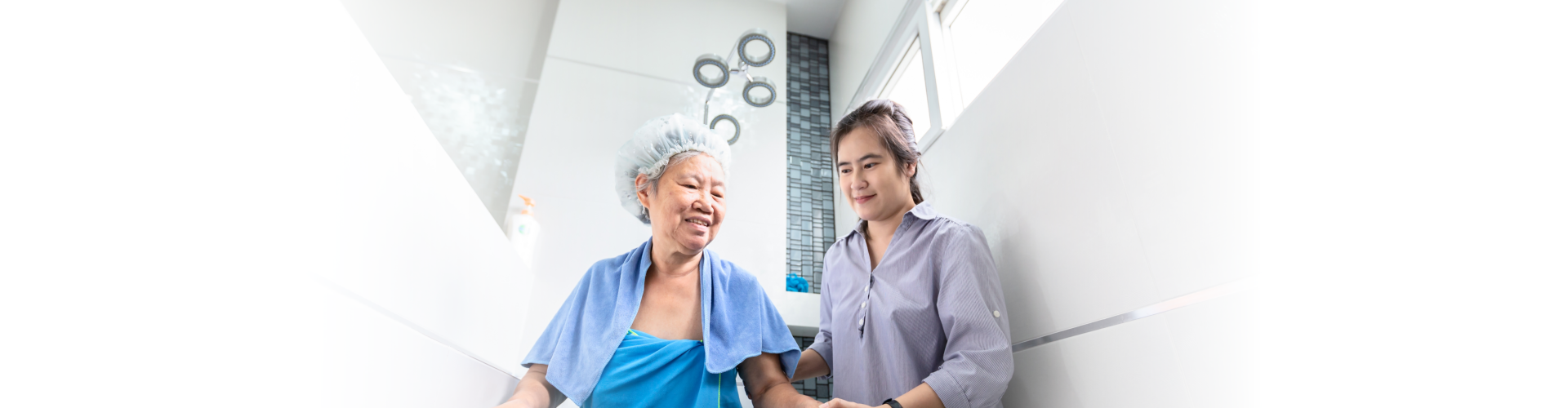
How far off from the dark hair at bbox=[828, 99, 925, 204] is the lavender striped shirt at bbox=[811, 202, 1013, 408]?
12 cm

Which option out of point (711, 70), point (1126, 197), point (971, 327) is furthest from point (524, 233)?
point (1126, 197)

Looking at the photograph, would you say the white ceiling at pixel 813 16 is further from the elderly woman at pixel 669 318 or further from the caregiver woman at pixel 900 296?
the elderly woman at pixel 669 318

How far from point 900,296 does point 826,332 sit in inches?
13.3

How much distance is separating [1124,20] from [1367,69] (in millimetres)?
386

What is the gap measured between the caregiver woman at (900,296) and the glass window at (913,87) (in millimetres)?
547

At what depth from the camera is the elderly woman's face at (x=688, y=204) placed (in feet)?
3.82

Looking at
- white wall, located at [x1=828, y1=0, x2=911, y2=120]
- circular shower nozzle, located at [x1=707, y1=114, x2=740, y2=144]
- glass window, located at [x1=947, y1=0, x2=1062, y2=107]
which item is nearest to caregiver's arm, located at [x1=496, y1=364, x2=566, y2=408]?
glass window, located at [x1=947, y1=0, x2=1062, y2=107]

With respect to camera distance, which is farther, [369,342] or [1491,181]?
[369,342]

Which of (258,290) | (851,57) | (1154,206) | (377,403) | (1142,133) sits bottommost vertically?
(377,403)

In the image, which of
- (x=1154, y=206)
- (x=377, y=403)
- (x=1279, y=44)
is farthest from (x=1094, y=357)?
(x=377, y=403)

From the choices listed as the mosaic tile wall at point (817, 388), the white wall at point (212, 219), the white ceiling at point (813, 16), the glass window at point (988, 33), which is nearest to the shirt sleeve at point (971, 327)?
the glass window at point (988, 33)

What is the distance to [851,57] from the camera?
2.60 m

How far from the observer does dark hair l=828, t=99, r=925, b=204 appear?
4.39 ft

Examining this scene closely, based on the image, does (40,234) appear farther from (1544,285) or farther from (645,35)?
(645,35)
